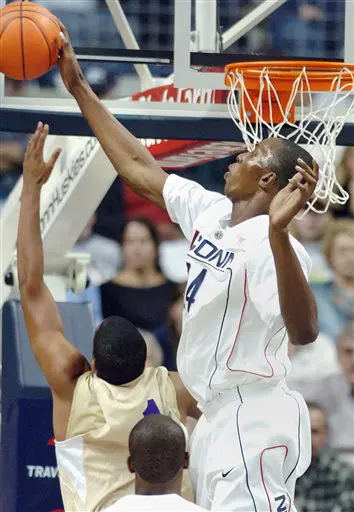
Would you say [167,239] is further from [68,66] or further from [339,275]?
[68,66]

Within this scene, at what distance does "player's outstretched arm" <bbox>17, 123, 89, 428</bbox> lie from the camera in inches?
148

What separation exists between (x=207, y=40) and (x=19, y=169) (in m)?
3.58

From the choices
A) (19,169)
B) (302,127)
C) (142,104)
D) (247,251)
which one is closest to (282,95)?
(302,127)

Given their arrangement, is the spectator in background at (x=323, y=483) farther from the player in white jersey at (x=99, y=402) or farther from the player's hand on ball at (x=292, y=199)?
the player's hand on ball at (x=292, y=199)

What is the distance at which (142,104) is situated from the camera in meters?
4.74

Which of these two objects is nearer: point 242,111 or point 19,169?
point 242,111

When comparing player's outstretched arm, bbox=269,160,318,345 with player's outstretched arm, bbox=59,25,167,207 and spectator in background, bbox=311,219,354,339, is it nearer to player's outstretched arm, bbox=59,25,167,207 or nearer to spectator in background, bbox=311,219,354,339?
player's outstretched arm, bbox=59,25,167,207

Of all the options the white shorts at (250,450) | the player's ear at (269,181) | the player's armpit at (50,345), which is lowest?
the white shorts at (250,450)

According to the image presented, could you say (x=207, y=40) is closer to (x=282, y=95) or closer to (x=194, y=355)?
(x=282, y=95)

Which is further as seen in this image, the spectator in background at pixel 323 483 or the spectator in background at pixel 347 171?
the spectator in background at pixel 347 171

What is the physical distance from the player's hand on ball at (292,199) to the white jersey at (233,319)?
12.1 inches

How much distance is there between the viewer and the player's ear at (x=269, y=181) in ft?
12.5

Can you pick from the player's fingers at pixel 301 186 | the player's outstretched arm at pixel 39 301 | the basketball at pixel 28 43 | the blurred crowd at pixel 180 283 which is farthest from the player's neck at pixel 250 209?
the blurred crowd at pixel 180 283

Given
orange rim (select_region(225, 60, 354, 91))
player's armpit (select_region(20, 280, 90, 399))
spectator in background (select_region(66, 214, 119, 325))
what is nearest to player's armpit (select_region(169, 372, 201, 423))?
player's armpit (select_region(20, 280, 90, 399))
